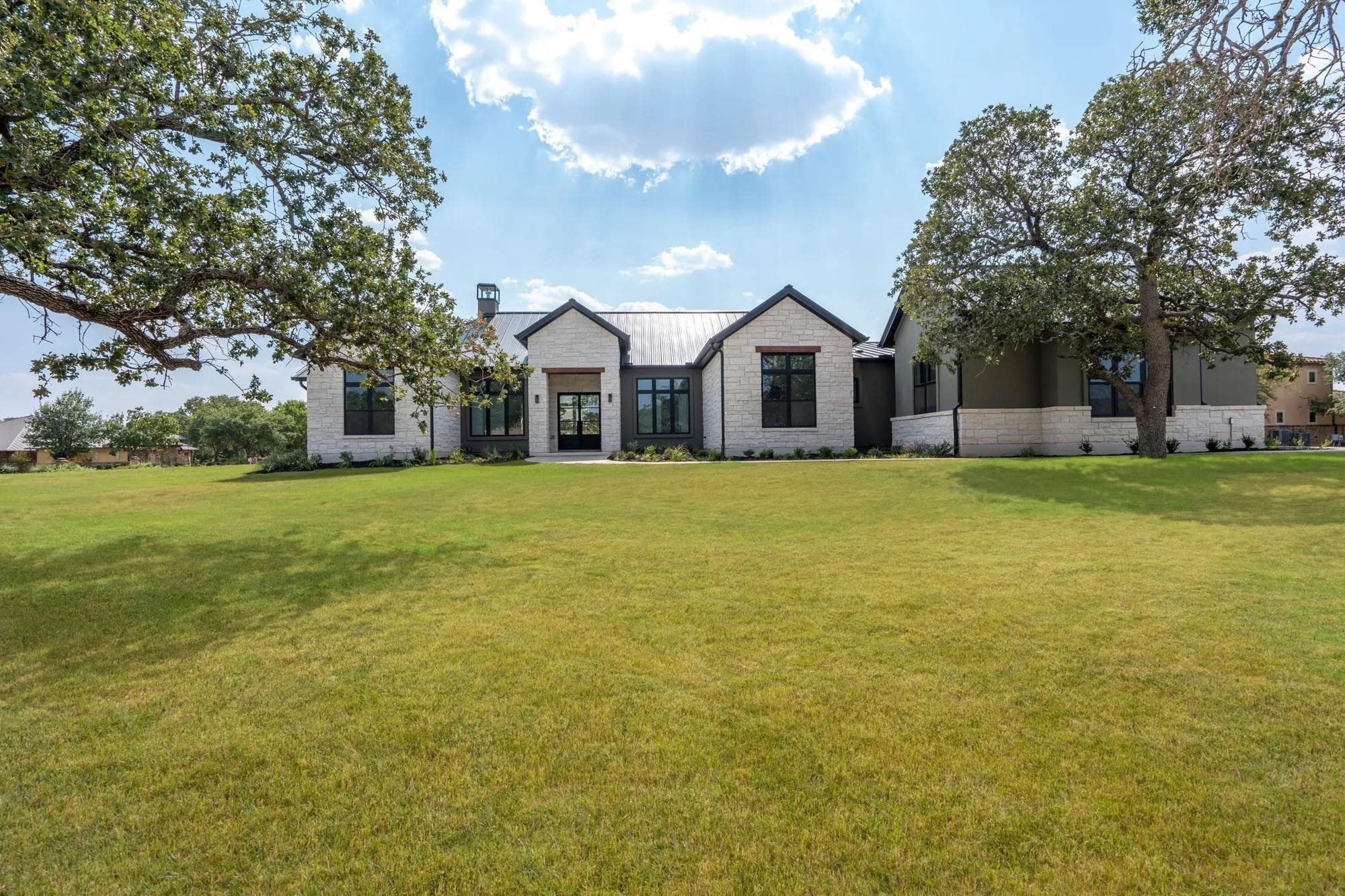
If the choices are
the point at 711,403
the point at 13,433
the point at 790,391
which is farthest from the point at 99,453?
the point at 790,391

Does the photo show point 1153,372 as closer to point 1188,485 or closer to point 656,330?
point 1188,485

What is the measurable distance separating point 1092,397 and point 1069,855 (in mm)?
22853

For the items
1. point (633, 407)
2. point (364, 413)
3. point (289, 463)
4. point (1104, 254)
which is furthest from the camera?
point (633, 407)

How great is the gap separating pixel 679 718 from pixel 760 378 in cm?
1924

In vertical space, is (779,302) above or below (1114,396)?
above

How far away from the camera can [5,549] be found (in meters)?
7.83

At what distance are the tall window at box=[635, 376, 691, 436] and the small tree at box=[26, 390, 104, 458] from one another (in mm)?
40578

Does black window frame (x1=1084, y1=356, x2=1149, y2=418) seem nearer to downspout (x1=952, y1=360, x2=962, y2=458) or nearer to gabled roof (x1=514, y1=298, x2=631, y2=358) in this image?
downspout (x1=952, y1=360, x2=962, y2=458)

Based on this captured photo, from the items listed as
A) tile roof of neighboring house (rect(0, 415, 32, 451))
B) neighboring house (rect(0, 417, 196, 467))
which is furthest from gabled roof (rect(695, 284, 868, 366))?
tile roof of neighboring house (rect(0, 415, 32, 451))

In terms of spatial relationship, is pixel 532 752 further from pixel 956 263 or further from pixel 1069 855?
pixel 956 263

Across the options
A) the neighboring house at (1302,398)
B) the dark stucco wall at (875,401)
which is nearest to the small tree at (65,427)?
the dark stucco wall at (875,401)

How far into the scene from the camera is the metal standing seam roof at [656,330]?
981 inches

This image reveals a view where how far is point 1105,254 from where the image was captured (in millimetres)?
16578

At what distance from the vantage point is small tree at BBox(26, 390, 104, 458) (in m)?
39.0
